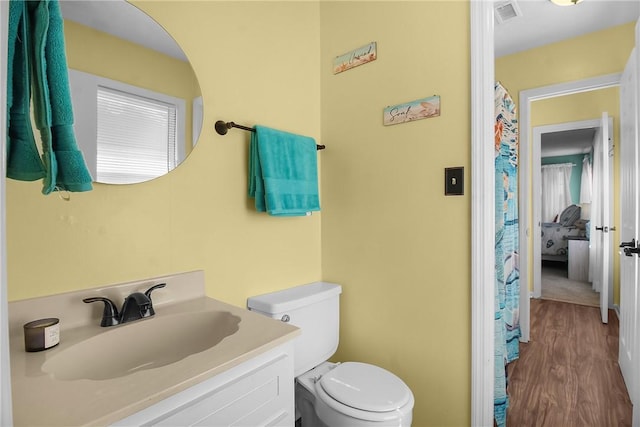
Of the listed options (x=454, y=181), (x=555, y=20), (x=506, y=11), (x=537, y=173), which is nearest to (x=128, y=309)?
(x=454, y=181)

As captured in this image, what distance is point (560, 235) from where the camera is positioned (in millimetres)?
5641

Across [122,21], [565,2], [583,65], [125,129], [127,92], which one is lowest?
[125,129]

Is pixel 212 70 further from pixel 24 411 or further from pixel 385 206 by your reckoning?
pixel 24 411

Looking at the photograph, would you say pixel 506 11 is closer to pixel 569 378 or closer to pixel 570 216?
pixel 569 378

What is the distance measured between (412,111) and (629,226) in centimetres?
140

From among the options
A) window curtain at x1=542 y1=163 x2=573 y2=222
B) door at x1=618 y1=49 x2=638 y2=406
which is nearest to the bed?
window curtain at x1=542 y1=163 x2=573 y2=222

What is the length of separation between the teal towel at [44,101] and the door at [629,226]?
2174 mm

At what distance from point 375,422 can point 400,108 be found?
1.29 metres

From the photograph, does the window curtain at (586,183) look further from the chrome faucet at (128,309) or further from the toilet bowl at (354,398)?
the chrome faucet at (128,309)

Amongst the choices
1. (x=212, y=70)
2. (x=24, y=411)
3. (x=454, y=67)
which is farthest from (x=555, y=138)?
(x=24, y=411)

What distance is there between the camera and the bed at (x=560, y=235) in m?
5.51

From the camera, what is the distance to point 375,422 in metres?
1.10

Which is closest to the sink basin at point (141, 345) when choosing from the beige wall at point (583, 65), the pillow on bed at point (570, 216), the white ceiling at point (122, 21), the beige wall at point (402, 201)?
the beige wall at point (402, 201)

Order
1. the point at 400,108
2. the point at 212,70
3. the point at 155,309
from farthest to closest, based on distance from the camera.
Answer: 1. the point at 400,108
2. the point at 212,70
3. the point at 155,309
